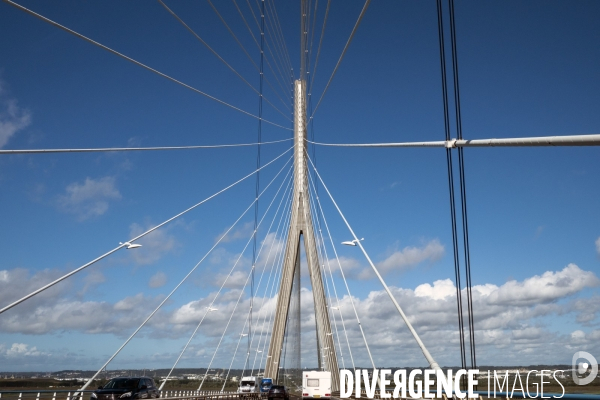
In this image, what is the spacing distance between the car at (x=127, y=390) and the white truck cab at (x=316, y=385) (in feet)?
38.1

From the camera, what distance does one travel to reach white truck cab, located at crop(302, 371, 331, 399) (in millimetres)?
37969

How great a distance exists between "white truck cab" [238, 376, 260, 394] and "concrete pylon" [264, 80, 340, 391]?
8.78 feet

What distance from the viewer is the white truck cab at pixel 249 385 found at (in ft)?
153

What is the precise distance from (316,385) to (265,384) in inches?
336

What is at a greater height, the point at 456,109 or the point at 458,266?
the point at 456,109

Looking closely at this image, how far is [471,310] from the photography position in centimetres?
1466

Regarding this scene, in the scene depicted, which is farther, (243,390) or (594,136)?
(243,390)

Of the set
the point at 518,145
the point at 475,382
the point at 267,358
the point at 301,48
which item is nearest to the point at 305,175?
the point at 301,48

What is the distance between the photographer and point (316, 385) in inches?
1502

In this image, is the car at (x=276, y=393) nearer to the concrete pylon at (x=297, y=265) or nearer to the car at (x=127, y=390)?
the concrete pylon at (x=297, y=265)

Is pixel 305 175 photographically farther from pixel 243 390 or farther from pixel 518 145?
pixel 518 145

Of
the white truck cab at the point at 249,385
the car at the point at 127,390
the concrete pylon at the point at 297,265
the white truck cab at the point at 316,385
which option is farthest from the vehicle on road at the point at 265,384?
the car at the point at 127,390

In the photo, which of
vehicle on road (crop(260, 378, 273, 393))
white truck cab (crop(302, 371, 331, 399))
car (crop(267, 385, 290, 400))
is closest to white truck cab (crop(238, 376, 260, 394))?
vehicle on road (crop(260, 378, 273, 393))

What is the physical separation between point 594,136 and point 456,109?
7.87 metres
